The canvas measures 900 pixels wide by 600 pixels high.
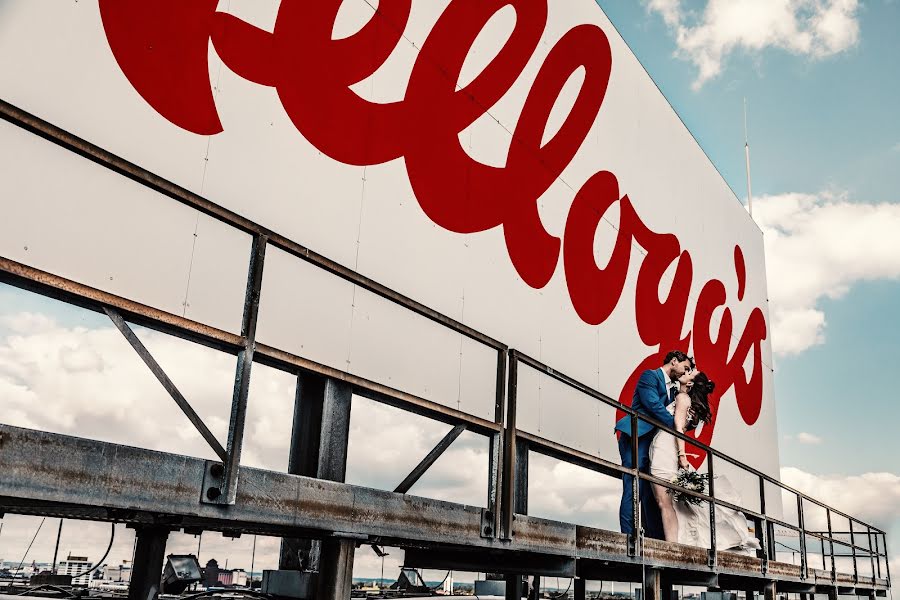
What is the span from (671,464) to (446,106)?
378 centimetres

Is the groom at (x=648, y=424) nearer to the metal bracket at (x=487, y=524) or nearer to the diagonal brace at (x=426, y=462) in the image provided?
the metal bracket at (x=487, y=524)

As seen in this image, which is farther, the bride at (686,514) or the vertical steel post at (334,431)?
the bride at (686,514)

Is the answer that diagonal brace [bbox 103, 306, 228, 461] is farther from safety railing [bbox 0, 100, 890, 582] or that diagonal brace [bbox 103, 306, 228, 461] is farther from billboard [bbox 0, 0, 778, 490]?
billboard [bbox 0, 0, 778, 490]

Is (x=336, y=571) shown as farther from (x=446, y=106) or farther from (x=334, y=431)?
(x=446, y=106)

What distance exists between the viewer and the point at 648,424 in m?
7.91

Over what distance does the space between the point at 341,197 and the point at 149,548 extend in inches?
102

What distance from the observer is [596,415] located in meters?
7.91

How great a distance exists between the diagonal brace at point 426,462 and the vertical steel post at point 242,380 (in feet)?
3.19

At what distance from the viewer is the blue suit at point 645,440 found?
765 centimetres

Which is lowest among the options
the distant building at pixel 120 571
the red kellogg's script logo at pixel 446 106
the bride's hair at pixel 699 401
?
the distant building at pixel 120 571

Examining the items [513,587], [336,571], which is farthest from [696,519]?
[336,571]

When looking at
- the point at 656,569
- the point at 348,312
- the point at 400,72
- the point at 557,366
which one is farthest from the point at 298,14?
the point at 656,569

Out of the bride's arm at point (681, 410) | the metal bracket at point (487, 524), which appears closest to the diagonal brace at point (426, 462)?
the metal bracket at point (487, 524)

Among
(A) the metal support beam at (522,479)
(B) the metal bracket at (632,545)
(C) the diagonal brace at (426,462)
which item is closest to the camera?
(C) the diagonal brace at (426,462)
